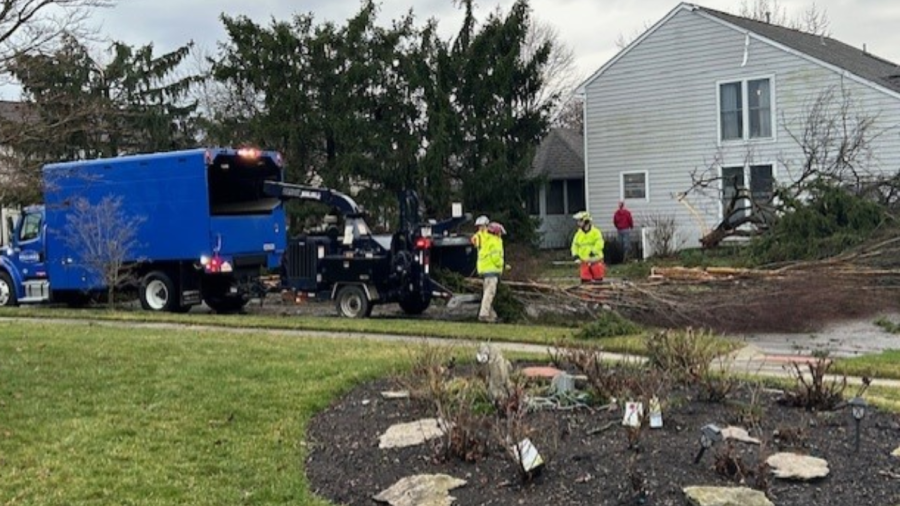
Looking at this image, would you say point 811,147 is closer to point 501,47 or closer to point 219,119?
point 501,47

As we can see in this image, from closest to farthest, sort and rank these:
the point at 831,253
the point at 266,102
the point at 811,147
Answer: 1. the point at 831,253
2. the point at 811,147
3. the point at 266,102

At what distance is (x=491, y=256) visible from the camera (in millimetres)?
16188

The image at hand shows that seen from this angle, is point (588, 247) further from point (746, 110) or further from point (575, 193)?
point (575, 193)

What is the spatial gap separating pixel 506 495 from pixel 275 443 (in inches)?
86.0

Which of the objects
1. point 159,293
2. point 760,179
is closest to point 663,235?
point 760,179

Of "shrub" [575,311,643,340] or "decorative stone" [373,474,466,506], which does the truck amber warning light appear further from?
"decorative stone" [373,474,466,506]

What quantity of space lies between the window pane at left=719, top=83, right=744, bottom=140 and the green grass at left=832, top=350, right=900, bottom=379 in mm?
18786

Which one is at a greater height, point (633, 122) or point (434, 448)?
point (633, 122)

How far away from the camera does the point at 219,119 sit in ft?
101

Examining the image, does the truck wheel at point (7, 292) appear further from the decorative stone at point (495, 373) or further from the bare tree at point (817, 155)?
the bare tree at point (817, 155)

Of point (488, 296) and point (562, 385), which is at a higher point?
point (488, 296)

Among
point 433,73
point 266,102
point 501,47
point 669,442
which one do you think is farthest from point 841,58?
point 669,442

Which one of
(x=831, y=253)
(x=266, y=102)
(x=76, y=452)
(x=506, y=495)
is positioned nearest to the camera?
(x=506, y=495)

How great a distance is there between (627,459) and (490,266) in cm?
1019
